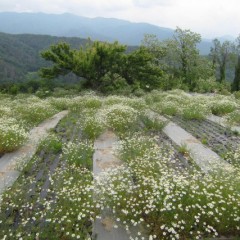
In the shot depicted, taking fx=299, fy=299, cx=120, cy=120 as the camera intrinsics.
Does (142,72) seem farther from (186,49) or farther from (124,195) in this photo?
(124,195)

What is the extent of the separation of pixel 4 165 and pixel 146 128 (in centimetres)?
557

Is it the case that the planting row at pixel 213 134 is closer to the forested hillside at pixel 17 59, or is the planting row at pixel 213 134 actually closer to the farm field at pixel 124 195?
the farm field at pixel 124 195

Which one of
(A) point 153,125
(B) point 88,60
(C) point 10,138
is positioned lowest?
(B) point 88,60

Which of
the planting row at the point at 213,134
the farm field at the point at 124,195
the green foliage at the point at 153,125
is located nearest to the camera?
the farm field at the point at 124,195

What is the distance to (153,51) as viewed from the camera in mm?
47906

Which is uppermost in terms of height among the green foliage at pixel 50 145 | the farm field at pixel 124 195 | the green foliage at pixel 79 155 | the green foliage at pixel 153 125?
the farm field at pixel 124 195

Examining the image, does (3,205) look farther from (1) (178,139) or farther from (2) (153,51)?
(2) (153,51)

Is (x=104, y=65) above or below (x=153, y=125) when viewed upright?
below

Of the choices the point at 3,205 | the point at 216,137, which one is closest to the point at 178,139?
the point at 216,137

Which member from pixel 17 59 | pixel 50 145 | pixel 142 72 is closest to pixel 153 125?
pixel 50 145

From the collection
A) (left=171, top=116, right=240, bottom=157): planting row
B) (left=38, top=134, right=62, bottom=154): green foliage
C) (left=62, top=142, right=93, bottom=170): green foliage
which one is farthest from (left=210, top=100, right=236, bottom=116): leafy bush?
(left=38, top=134, right=62, bottom=154): green foliage

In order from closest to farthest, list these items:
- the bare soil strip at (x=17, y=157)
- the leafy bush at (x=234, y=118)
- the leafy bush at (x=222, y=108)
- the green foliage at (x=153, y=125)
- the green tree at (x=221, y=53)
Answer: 1. the bare soil strip at (x=17, y=157)
2. the green foliage at (x=153, y=125)
3. the leafy bush at (x=234, y=118)
4. the leafy bush at (x=222, y=108)
5. the green tree at (x=221, y=53)

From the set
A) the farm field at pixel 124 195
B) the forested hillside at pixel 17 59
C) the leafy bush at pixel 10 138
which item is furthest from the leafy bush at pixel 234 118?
the forested hillside at pixel 17 59

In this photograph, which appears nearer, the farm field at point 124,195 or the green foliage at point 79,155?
the farm field at point 124,195
